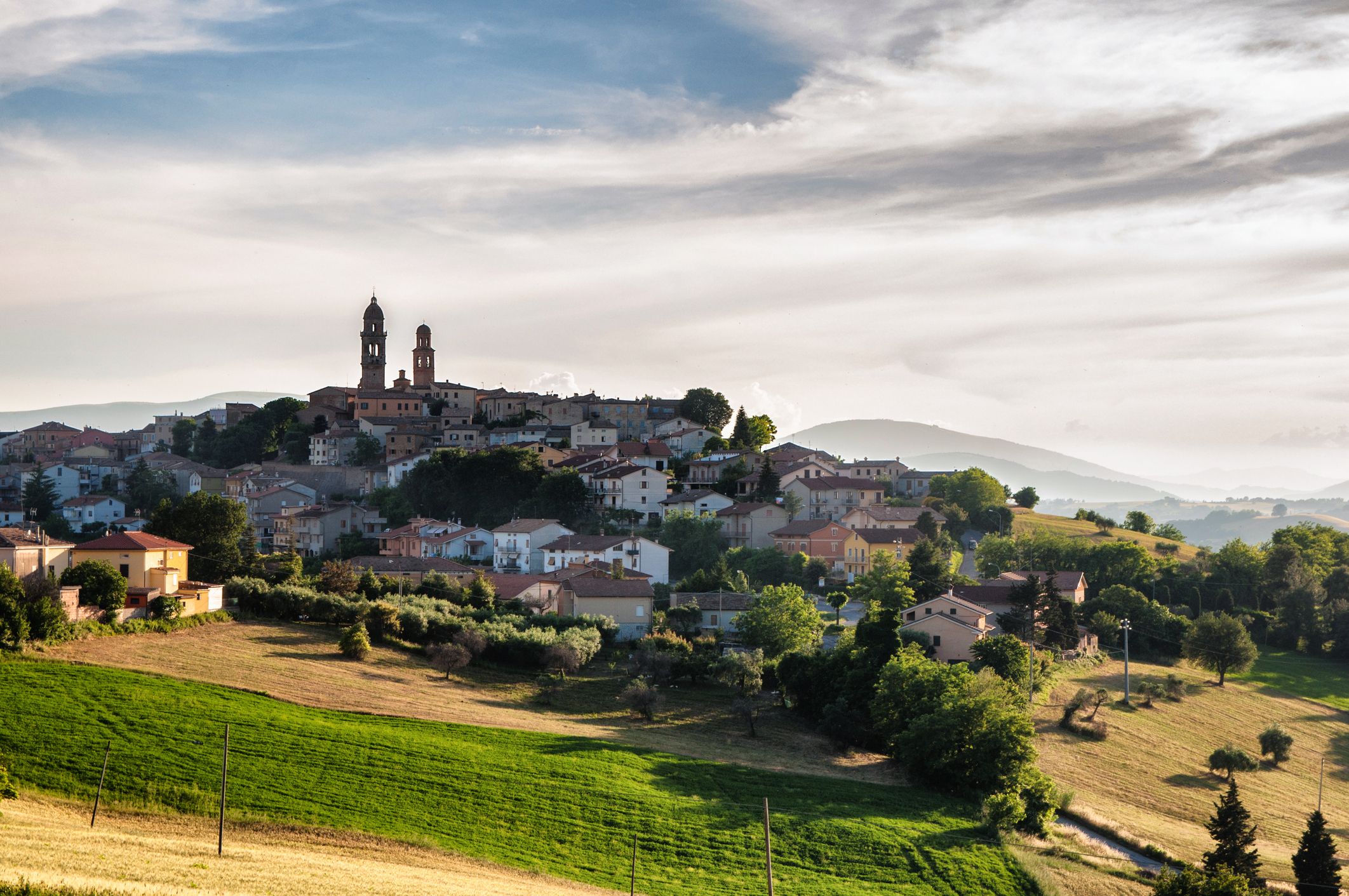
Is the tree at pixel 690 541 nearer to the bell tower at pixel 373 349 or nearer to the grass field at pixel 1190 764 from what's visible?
the grass field at pixel 1190 764

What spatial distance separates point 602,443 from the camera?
104m

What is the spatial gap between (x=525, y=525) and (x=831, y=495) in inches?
1092

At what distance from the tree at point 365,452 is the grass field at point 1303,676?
67.0 meters

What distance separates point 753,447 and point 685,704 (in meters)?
55.2

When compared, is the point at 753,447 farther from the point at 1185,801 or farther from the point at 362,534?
the point at 1185,801

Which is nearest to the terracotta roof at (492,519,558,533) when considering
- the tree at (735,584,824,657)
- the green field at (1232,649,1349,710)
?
the tree at (735,584,824,657)

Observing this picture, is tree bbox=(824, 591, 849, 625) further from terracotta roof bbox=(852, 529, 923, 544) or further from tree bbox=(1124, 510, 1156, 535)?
tree bbox=(1124, 510, 1156, 535)

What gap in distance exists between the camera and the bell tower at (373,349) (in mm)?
123438

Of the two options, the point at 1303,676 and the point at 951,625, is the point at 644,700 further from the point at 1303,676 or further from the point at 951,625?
the point at 1303,676

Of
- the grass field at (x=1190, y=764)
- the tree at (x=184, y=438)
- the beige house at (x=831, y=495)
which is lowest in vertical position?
the grass field at (x=1190, y=764)

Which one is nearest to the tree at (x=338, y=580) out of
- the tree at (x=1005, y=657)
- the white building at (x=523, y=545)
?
the white building at (x=523, y=545)

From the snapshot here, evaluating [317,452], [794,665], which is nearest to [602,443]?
[317,452]

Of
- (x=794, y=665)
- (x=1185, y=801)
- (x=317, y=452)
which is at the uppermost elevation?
(x=317, y=452)

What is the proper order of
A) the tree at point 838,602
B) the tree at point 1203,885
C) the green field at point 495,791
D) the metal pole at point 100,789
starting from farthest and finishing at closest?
1. the tree at point 838,602
2. the green field at point 495,791
3. the tree at point 1203,885
4. the metal pole at point 100,789
